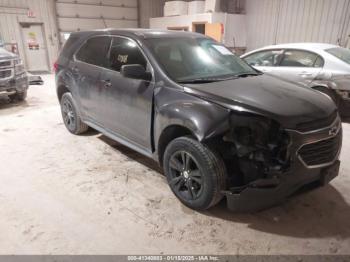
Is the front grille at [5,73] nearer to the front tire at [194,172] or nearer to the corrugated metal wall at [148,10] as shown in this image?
the front tire at [194,172]

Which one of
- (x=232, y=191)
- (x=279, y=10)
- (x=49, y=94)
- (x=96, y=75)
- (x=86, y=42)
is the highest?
(x=279, y=10)

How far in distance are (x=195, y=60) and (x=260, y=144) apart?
128 centimetres

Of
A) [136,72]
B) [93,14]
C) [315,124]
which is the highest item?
[93,14]

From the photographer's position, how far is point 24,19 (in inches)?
441

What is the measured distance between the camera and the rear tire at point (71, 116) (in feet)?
13.6

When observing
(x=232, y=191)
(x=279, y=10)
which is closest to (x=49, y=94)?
(x=232, y=191)

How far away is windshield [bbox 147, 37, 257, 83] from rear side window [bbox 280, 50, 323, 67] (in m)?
2.48

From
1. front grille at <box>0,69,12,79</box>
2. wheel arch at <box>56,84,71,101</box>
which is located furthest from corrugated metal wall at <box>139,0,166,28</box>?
wheel arch at <box>56,84,71,101</box>

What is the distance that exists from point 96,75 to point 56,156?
1197mm

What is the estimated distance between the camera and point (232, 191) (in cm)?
216

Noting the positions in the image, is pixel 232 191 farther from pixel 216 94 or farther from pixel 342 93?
pixel 342 93

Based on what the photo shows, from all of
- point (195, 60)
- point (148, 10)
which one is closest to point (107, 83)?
point (195, 60)

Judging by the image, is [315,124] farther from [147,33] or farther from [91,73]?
[91,73]

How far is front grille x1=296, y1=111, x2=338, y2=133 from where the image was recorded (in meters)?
2.07
